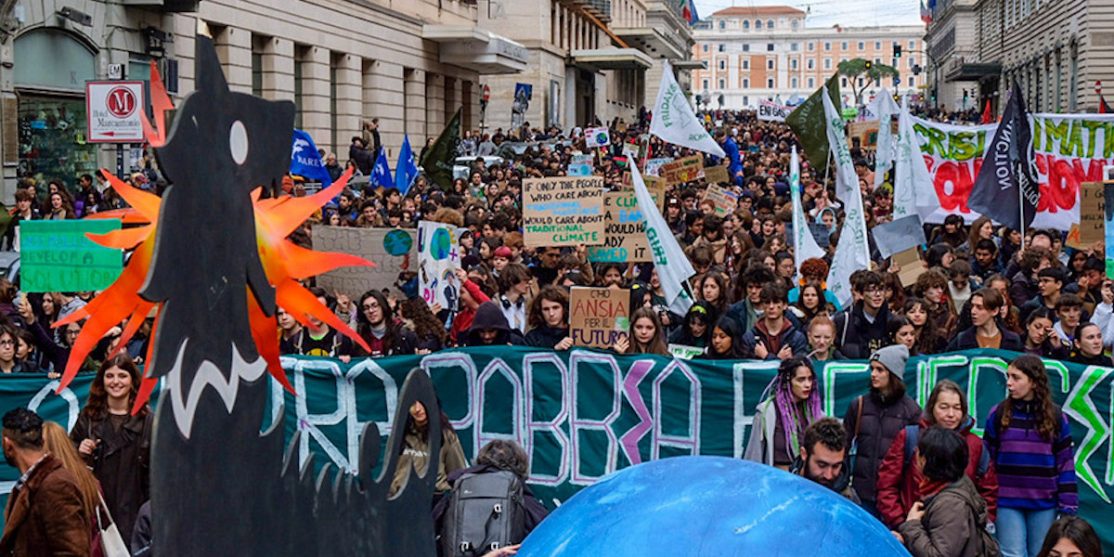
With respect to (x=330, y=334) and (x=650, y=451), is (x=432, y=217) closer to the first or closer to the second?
(x=330, y=334)

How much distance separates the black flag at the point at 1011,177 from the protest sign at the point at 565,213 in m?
3.45

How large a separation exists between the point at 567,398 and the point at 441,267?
2385 millimetres

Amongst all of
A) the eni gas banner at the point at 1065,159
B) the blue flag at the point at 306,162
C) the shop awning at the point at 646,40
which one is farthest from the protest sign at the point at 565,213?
the shop awning at the point at 646,40

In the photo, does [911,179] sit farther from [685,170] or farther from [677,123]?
[685,170]

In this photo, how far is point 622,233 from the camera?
1262 cm

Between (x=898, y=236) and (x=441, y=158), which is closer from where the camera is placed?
(x=898, y=236)

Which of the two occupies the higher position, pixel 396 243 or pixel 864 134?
pixel 864 134

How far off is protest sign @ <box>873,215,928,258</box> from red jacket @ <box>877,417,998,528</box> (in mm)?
5467

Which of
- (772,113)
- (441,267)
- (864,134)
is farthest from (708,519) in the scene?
(864,134)

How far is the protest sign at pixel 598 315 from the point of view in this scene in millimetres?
9508

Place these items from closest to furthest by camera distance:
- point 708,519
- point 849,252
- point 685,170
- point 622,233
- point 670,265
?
point 708,519 → point 670,265 → point 849,252 → point 622,233 → point 685,170

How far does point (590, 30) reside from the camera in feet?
223

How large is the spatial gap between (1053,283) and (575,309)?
341 cm

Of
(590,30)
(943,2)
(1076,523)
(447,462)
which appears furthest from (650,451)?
(943,2)
